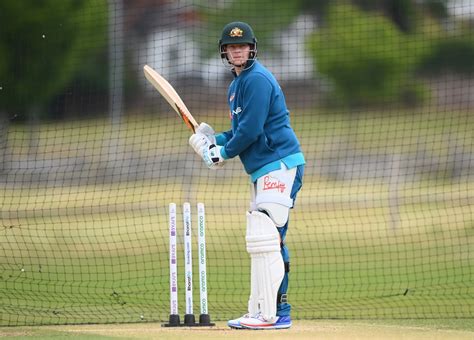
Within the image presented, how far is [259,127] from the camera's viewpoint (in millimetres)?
7285

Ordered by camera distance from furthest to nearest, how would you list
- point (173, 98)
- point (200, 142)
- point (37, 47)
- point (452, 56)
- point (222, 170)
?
point (452, 56), point (222, 170), point (37, 47), point (173, 98), point (200, 142)

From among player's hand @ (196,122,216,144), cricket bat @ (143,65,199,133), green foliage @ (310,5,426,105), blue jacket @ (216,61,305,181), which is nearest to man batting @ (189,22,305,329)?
blue jacket @ (216,61,305,181)

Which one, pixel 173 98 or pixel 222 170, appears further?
pixel 222 170

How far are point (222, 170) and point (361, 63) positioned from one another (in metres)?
4.81

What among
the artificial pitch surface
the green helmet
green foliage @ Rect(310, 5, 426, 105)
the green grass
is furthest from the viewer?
green foliage @ Rect(310, 5, 426, 105)

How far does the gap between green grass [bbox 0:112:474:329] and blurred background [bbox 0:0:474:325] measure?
4 centimetres

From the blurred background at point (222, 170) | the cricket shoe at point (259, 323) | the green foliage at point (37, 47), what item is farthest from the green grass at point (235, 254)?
the cricket shoe at point (259, 323)

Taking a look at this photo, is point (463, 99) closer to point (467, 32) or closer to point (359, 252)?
point (467, 32)

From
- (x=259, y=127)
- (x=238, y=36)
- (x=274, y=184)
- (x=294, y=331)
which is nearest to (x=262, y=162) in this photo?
(x=274, y=184)

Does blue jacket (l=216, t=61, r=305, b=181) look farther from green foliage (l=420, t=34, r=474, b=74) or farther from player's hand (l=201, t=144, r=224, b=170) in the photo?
green foliage (l=420, t=34, r=474, b=74)

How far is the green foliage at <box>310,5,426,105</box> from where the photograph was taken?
2411cm

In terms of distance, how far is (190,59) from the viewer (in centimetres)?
2847

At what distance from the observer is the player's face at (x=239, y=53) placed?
7441mm

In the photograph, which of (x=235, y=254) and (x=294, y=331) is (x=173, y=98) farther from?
(x=235, y=254)
